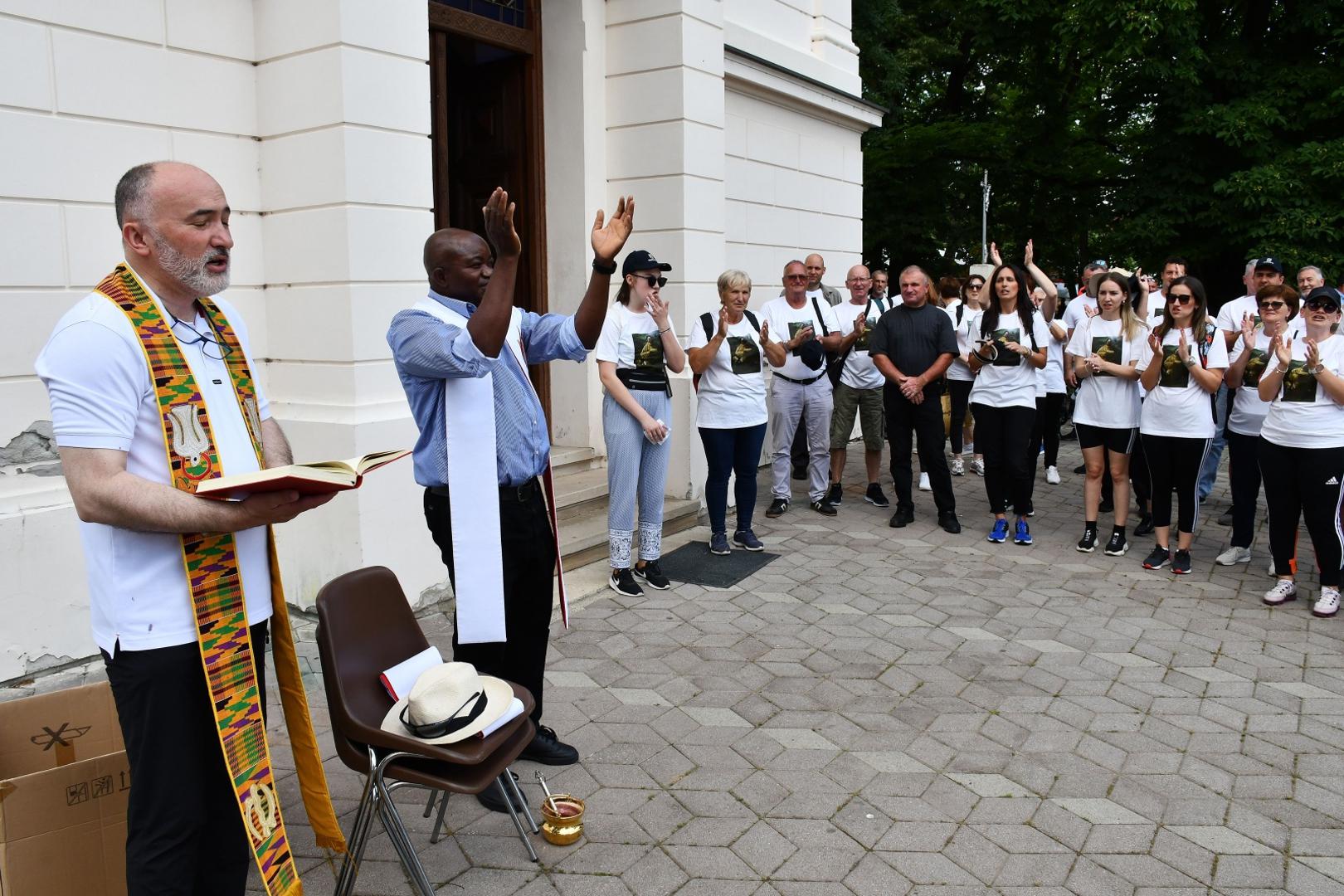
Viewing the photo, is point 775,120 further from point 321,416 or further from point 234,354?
point 234,354

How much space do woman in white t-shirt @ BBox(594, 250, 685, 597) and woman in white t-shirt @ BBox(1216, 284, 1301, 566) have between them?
12.1 ft

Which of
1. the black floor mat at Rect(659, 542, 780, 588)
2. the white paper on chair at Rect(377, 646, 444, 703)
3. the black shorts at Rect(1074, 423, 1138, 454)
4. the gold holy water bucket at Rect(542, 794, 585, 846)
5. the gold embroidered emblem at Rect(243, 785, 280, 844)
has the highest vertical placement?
the black shorts at Rect(1074, 423, 1138, 454)

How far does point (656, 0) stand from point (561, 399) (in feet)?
10.4

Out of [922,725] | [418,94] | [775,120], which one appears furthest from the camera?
[775,120]

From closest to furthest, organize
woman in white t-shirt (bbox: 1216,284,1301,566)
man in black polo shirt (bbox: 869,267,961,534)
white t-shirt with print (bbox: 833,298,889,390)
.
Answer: woman in white t-shirt (bbox: 1216,284,1301,566) → man in black polo shirt (bbox: 869,267,961,534) → white t-shirt with print (bbox: 833,298,889,390)

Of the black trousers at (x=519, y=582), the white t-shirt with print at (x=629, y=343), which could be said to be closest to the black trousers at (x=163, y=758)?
the black trousers at (x=519, y=582)

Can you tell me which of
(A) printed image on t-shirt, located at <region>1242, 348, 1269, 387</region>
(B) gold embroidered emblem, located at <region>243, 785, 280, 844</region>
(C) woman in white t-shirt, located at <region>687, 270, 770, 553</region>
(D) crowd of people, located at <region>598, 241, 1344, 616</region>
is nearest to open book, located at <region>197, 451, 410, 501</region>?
(B) gold embroidered emblem, located at <region>243, 785, 280, 844</region>

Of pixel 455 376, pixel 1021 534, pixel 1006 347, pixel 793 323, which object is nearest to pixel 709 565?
pixel 793 323

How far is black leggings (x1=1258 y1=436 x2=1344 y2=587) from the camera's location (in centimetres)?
599

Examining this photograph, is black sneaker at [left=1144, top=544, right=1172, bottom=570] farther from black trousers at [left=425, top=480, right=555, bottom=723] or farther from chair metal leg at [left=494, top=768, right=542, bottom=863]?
chair metal leg at [left=494, top=768, right=542, bottom=863]

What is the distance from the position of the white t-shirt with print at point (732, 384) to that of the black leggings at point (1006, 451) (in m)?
1.69

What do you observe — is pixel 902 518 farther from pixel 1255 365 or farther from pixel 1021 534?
pixel 1255 365

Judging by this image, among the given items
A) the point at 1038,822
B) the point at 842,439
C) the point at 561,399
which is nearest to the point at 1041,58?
the point at 842,439

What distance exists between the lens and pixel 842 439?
29.7 feet
